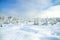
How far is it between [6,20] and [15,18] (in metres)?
0.12

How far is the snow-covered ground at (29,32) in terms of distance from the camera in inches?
45.8

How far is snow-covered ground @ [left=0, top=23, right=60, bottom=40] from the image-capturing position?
3.82 feet

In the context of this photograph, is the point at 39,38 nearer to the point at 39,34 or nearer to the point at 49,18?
the point at 39,34

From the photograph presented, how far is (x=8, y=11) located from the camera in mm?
1231

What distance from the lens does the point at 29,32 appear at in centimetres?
120

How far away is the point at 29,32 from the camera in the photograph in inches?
47.3

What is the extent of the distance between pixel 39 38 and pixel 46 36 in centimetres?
9

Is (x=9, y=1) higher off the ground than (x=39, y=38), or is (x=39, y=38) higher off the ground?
(x=9, y=1)

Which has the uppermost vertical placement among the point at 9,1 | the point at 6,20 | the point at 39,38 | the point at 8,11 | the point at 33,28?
the point at 9,1

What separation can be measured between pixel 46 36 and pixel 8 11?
585 millimetres

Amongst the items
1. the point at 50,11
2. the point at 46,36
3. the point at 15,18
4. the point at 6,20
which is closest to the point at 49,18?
the point at 50,11

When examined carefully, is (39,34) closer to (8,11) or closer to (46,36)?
(46,36)

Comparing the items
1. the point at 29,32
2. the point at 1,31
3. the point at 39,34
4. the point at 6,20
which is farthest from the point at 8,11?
the point at 39,34

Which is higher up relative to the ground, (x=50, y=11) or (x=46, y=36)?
(x=50, y=11)
